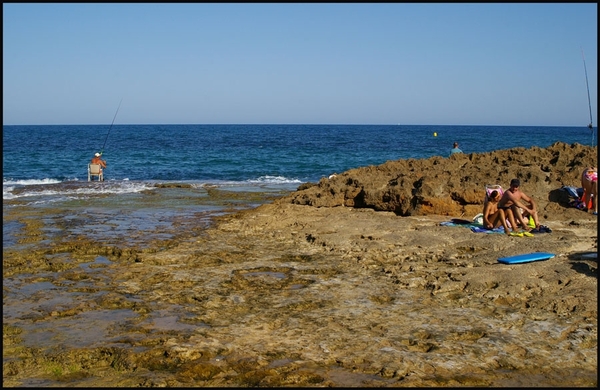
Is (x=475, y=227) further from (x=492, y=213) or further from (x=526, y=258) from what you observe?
(x=526, y=258)

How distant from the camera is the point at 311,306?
6844 mm

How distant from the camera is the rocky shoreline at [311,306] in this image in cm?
521

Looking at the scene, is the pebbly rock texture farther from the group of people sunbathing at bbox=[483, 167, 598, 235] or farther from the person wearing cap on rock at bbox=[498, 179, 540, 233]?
the person wearing cap on rock at bbox=[498, 179, 540, 233]

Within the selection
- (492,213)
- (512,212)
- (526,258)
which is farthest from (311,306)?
(492,213)

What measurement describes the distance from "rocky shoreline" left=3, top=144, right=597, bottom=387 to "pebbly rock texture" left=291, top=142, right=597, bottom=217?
18cm

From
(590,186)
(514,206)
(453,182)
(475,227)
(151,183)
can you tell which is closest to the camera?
(514,206)

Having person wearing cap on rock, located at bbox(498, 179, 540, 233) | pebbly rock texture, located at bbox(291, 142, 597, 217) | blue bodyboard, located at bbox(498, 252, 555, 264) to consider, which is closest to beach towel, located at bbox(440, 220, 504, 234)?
person wearing cap on rock, located at bbox(498, 179, 540, 233)

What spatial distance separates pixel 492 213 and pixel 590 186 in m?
2.55

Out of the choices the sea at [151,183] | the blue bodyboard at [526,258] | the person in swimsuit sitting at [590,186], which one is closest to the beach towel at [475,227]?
the blue bodyboard at [526,258]

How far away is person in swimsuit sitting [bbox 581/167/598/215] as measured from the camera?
11.6 metres

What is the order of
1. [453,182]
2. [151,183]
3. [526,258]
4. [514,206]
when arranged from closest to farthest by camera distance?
1. [526,258]
2. [514,206]
3. [453,182]
4. [151,183]

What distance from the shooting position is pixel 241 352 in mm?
5566

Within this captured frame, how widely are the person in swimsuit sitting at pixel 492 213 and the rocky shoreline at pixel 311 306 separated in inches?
23.4

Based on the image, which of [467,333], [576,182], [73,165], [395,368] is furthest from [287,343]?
[73,165]
